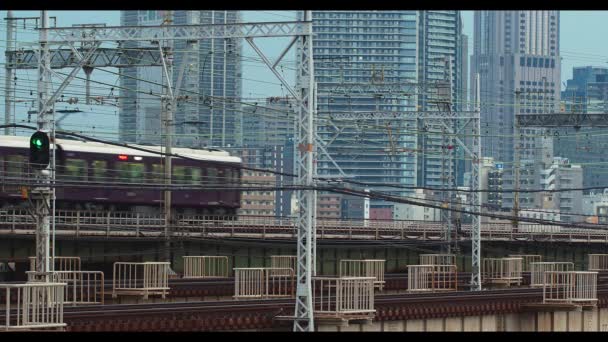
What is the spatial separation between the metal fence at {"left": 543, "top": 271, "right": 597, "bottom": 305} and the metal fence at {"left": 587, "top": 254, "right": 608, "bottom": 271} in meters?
27.9

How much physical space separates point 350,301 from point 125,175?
33.5 m

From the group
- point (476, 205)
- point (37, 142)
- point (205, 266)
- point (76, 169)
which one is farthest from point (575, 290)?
point (76, 169)

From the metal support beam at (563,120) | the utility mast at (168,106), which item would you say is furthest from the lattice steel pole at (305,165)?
the metal support beam at (563,120)

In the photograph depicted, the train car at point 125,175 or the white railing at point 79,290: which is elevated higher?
the train car at point 125,175

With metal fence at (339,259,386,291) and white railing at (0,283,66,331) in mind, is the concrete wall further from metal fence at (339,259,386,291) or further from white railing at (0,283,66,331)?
metal fence at (339,259,386,291)

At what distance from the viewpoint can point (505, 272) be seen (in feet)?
177

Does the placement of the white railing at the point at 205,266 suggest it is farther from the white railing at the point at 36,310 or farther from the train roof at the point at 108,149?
the white railing at the point at 36,310

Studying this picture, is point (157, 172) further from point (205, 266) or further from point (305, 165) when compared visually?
point (305, 165)

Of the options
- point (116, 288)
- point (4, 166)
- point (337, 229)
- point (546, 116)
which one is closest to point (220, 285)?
point (116, 288)

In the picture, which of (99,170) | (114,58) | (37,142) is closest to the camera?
(37,142)

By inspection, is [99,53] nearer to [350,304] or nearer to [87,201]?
[87,201]

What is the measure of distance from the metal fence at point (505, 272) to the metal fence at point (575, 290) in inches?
628

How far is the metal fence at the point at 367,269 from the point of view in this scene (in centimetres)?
4439
